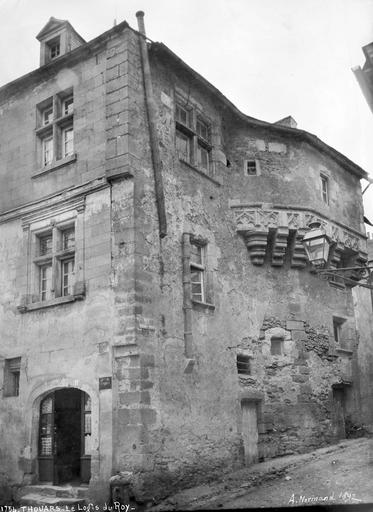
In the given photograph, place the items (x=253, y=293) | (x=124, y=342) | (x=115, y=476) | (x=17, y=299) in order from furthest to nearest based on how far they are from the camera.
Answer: (x=253, y=293)
(x=17, y=299)
(x=124, y=342)
(x=115, y=476)

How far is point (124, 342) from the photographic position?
10.7m

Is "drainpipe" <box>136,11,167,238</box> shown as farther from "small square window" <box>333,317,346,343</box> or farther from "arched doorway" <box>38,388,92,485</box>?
"small square window" <box>333,317,346,343</box>

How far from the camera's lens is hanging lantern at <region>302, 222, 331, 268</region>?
10.2 metres

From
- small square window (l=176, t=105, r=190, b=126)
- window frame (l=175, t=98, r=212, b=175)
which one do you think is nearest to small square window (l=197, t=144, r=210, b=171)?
window frame (l=175, t=98, r=212, b=175)

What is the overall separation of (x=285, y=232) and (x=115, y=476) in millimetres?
7524

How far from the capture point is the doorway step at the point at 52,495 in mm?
10250

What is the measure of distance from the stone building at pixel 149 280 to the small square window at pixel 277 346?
56mm

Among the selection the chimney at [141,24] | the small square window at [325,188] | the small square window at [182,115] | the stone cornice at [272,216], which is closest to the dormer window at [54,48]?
the chimney at [141,24]

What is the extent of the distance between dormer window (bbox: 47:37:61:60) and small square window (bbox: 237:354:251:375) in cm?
828

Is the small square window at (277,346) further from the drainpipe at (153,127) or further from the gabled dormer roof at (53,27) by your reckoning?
the gabled dormer roof at (53,27)

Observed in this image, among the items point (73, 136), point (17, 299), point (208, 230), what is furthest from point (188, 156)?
point (17, 299)

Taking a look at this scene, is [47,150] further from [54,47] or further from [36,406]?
[36,406]

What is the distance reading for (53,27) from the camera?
45.8 ft

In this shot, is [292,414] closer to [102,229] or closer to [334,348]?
[334,348]
